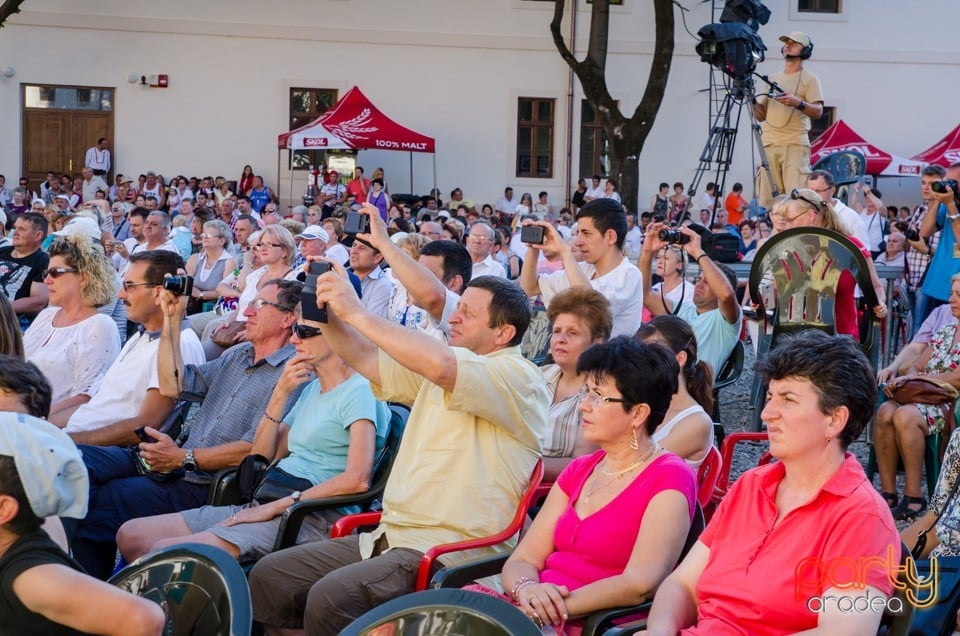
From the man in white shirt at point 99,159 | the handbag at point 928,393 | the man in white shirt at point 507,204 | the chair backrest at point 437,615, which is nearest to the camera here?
the chair backrest at point 437,615

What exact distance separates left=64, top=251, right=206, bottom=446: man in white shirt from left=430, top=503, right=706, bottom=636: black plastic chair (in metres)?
2.10

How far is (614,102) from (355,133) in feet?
17.7

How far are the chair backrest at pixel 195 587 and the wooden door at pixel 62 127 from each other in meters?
23.6

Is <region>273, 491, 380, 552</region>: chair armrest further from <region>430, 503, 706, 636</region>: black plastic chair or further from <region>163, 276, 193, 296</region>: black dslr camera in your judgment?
<region>163, 276, 193, 296</region>: black dslr camera

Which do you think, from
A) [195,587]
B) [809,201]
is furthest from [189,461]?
[809,201]

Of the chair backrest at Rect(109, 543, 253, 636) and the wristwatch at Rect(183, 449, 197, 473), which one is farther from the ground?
the chair backrest at Rect(109, 543, 253, 636)

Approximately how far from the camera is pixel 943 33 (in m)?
27.0

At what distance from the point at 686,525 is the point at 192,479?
7.62 feet

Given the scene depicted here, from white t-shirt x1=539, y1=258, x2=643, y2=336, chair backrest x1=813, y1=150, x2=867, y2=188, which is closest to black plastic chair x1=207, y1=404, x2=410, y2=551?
white t-shirt x1=539, y1=258, x2=643, y2=336

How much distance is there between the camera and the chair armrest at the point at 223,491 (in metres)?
4.58

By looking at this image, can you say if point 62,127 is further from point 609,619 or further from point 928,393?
point 609,619

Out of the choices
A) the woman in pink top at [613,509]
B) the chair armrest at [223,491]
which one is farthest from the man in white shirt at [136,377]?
the woman in pink top at [613,509]

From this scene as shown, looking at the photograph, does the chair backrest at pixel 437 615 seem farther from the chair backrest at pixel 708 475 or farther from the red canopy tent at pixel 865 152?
the red canopy tent at pixel 865 152

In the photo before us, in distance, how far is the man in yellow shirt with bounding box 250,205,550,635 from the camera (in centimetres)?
349
